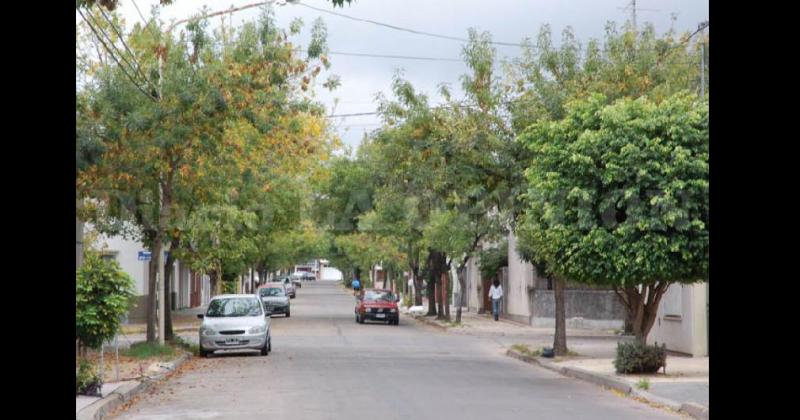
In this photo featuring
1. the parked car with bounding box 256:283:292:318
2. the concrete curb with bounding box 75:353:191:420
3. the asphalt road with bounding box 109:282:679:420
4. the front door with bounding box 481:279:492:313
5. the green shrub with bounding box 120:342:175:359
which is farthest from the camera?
the front door with bounding box 481:279:492:313

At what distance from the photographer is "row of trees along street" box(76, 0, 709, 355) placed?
60.8 ft

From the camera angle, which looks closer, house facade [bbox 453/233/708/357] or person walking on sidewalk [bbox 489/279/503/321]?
house facade [bbox 453/233/708/357]

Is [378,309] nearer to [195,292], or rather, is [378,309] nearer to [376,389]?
[195,292]

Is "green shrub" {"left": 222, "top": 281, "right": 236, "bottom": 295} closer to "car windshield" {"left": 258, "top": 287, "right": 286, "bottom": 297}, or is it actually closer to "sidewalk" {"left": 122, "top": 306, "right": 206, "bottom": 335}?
"sidewalk" {"left": 122, "top": 306, "right": 206, "bottom": 335}

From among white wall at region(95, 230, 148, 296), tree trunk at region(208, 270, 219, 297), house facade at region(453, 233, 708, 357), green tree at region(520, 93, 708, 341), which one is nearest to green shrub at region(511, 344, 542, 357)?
house facade at region(453, 233, 708, 357)

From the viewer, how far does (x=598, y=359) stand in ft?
83.7

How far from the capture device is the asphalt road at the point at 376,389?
14.8 meters

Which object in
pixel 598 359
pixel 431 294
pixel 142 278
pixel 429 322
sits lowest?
pixel 429 322

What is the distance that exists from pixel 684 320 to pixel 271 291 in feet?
97.8

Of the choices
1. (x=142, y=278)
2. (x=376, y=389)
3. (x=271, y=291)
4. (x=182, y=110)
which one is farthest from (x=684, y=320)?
(x=271, y=291)

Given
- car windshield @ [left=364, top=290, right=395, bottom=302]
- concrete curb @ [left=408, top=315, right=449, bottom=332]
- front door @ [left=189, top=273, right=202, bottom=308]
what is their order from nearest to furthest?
concrete curb @ [left=408, top=315, right=449, bottom=332] < car windshield @ [left=364, top=290, right=395, bottom=302] < front door @ [left=189, top=273, right=202, bottom=308]

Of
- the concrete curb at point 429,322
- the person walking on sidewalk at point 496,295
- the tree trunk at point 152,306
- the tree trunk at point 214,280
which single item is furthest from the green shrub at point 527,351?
the tree trunk at point 214,280

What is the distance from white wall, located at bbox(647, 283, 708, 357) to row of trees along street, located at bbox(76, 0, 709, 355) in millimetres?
2001

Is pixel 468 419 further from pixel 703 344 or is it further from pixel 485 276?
pixel 485 276
